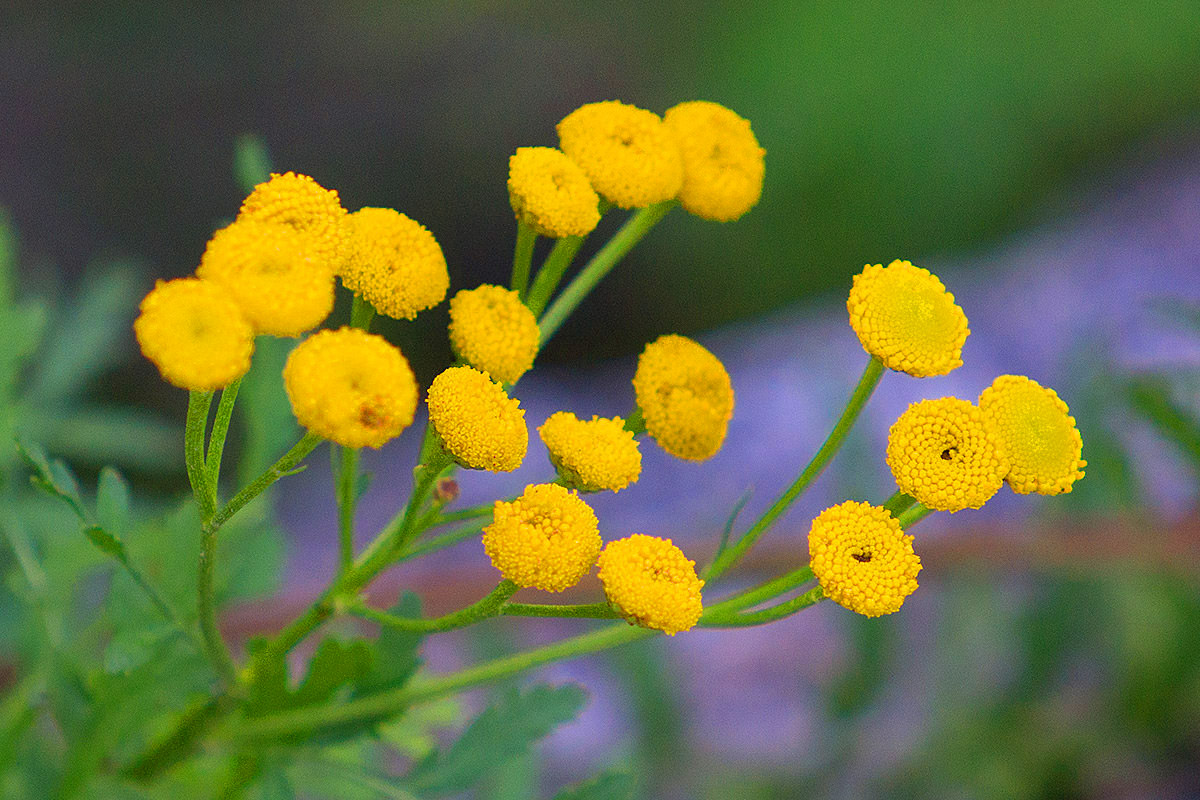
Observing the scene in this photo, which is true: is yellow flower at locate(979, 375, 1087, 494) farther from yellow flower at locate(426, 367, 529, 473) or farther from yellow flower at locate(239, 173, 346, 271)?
yellow flower at locate(239, 173, 346, 271)

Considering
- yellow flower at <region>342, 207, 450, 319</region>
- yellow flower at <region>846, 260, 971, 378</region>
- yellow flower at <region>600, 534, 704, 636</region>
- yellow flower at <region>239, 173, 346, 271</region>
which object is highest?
yellow flower at <region>239, 173, 346, 271</region>

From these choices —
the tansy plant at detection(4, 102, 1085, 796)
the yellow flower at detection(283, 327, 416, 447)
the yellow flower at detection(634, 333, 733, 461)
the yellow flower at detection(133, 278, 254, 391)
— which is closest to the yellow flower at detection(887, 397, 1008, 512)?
the tansy plant at detection(4, 102, 1085, 796)

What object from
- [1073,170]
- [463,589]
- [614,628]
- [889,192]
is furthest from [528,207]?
[1073,170]

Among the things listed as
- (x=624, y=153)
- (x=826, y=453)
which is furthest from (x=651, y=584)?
(x=624, y=153)

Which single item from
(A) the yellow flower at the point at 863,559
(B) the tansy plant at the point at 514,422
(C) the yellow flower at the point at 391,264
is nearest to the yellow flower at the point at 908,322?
(B) the tansy plant at the point at 514,422

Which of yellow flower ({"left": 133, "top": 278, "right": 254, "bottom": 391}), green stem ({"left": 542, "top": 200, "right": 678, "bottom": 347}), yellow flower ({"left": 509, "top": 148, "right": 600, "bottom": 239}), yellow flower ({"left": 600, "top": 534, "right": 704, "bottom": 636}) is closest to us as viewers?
yellow flower ({"left": 133, "top": 278, "right": 254, "bottom": 391})

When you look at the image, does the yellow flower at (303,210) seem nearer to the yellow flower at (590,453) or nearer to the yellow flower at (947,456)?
the yellow flower at (590,453)
